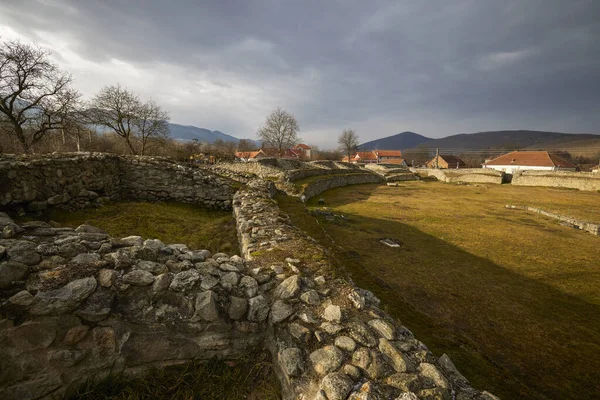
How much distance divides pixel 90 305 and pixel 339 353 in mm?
2559

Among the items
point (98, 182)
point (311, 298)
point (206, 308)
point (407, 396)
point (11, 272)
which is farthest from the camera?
point (98, 182)

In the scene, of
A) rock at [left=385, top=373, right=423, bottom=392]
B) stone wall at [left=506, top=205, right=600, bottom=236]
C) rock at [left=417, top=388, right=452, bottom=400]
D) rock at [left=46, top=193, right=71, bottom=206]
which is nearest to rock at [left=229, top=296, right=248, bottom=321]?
rock at [left=385, top=373, right=423, bottom=392]

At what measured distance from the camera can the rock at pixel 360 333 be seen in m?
2.62

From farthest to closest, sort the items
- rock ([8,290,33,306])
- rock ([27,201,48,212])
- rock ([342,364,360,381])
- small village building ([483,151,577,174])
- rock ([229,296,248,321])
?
small village building ([483,151,577,174])
rock ([27,201,48,212])
rock ([229,296,248,321])
rock ([342,364,360,381])
rock ([8,290,33,306])

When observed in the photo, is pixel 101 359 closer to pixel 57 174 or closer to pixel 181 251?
pixel 181 251

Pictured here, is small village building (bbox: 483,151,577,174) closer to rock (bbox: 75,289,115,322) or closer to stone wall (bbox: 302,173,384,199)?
stone wall (bbox: 302,173,384,199)

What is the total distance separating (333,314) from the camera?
2.90 metres

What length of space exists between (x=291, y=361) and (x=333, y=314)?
28.8 inches

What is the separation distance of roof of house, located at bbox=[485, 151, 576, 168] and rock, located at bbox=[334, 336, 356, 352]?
75.7 m

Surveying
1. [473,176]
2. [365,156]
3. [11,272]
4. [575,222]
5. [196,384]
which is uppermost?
[365,156]

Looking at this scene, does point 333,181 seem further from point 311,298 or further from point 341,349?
point 341,349

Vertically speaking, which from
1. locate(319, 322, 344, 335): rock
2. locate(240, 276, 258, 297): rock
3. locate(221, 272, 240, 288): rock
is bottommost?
locate(319, 322, 344, 335): rock

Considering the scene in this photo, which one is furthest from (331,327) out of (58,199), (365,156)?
(365,156)

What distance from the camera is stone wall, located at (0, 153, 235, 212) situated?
5.75 meters
